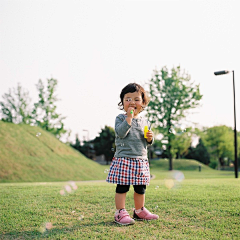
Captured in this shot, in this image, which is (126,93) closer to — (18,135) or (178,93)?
(18,135)

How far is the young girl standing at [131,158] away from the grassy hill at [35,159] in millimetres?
15714

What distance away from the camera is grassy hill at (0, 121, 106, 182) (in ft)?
61.5

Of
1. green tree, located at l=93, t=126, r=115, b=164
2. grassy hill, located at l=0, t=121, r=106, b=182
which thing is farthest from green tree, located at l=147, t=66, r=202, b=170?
green tree, located at l=93, t=126, r=115, b=164

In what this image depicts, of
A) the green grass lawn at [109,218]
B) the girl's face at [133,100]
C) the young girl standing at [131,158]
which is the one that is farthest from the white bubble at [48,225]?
the girl's face at [133,100]

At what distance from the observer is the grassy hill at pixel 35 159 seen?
18.7m

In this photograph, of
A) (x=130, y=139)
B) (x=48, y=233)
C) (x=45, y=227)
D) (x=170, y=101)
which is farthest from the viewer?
(x=170, y=101)

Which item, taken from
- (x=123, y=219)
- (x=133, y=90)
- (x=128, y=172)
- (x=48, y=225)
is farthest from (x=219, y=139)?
(x=48, y=225)

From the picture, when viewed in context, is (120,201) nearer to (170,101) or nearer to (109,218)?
(109,218)

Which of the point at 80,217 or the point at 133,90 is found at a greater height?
the point at 133,90

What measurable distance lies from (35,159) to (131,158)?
18530 mm

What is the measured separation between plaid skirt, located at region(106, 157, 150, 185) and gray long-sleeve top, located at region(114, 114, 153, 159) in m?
0.07

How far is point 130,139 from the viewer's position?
11.7ft

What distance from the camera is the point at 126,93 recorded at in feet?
12.4

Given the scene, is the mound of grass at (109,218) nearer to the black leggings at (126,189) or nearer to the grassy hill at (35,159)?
the black leggings at (126,189)
